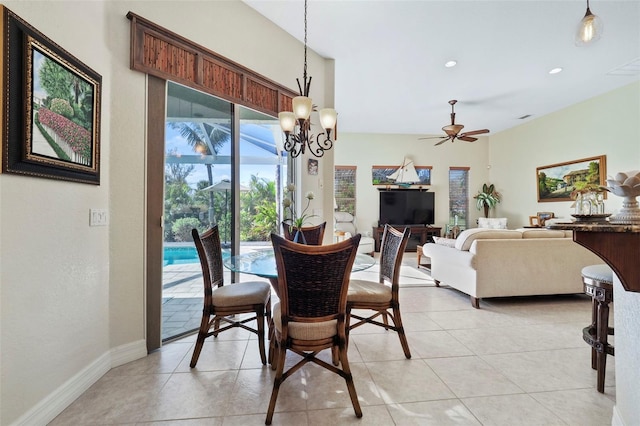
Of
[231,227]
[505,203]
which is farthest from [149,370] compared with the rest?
[505,203]

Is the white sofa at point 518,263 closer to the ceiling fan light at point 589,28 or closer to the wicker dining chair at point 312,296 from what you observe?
the ceiling fan light at point 589,28

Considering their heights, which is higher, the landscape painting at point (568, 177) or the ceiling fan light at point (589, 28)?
the ceiling fan light at point (589, 28)

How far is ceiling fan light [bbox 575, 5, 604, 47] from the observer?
76.4 inches

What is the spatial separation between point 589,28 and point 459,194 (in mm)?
6166

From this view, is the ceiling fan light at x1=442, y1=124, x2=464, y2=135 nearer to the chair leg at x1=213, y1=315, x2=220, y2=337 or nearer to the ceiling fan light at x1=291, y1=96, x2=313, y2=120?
the ceiling fan light at x1=291, y1=96, x2=313, y2=120

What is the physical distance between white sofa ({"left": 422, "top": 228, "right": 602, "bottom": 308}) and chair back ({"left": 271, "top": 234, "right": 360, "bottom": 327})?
2368 mm

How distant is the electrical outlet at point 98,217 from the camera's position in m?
1.83

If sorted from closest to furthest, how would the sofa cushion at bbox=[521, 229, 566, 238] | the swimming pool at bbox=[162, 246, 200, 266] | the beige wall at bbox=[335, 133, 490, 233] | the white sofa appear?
the swimming pool at bbox=[162, 246, 200, 266] < the white sofa < the sofa cushion at bbox=[521, 229, 566, 238] < the beige wall at bbox=[335, 133, 490, 233]

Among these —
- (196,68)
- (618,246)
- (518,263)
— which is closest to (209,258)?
(196,68)

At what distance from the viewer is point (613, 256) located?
3.69 ft

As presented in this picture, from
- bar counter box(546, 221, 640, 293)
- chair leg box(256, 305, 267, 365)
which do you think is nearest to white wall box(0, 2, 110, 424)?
chair leg box(256, 305, 267, 365)

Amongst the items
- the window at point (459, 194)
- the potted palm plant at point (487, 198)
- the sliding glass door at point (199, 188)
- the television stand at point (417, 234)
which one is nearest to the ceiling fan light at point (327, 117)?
the sliding glass door at point (199, 188)

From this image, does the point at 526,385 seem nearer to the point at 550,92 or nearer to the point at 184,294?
the point at 184,294

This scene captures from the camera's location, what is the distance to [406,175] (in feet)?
24.2
